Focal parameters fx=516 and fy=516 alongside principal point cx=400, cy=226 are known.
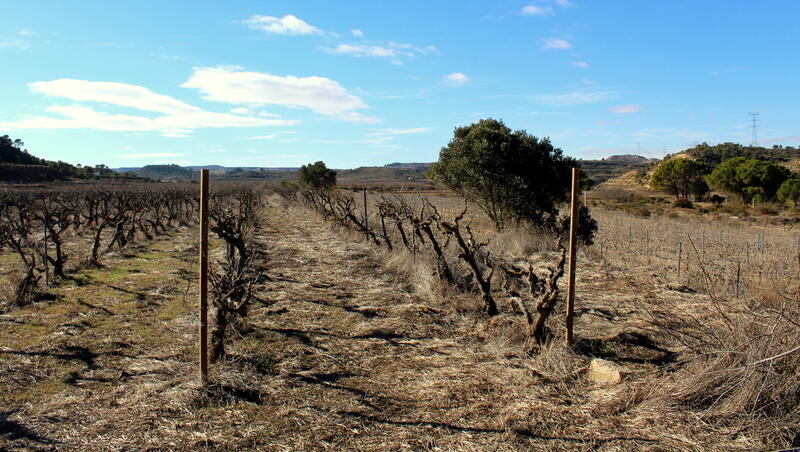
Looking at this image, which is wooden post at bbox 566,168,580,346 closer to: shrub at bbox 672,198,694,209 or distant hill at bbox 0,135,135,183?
shrub at bbox 672,198,694,209

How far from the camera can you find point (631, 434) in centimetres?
367

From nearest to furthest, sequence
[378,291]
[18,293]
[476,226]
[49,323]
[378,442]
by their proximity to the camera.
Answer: [378,442], [49,323], [18,293], [378,291], [476,226]

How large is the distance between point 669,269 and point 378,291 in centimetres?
563

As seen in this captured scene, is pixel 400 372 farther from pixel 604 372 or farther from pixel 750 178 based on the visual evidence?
pixel 750 178

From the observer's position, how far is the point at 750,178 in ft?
120

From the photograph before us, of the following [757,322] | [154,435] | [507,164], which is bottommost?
[154,435]

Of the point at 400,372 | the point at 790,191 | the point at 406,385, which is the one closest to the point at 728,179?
the point at 790,191

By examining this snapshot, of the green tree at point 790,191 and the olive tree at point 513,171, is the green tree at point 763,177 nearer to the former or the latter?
the green tree at point 790,191

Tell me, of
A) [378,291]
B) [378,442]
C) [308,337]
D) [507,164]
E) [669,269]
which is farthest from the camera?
[507,164]

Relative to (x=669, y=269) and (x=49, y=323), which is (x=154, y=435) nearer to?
(x=49, y=323)

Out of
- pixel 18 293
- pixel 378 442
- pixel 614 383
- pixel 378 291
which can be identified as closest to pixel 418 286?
pixel 378 291

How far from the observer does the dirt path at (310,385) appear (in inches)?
147

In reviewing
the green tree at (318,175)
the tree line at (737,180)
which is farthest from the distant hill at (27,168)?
the tree line at (737,180)

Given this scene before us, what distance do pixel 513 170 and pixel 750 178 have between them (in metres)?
30.2
